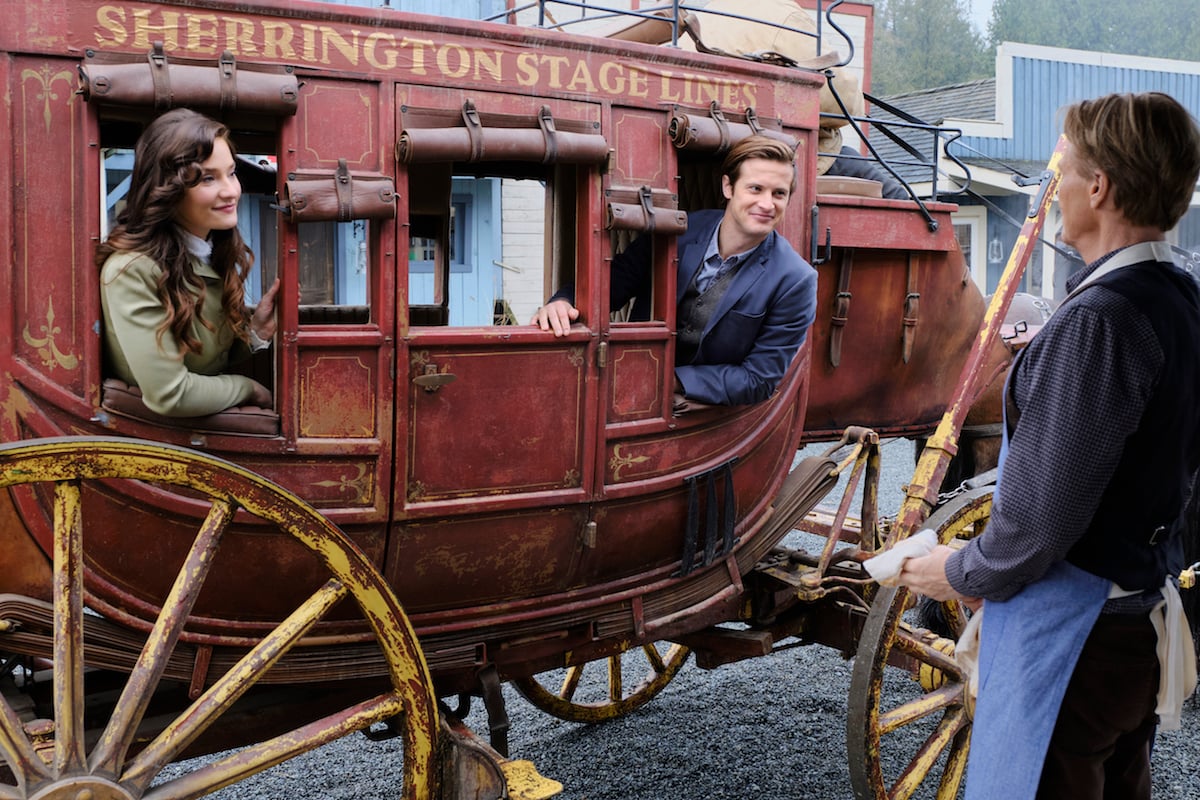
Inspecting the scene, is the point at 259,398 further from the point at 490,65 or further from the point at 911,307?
the point at 911,307

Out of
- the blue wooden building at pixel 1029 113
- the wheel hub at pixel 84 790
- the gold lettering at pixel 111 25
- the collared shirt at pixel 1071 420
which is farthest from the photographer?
the blue wooden building at pixel 1029 113

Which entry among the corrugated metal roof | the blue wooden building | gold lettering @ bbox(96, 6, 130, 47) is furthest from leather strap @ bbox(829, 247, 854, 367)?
the corrugated metal roof

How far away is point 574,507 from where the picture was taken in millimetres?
2867

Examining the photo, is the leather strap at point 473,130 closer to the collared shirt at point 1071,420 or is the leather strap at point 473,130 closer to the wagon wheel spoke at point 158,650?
the wagon wheel spoke at point 158,650

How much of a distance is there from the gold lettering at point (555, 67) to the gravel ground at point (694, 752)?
2.48 m

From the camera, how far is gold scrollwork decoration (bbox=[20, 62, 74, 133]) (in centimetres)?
221

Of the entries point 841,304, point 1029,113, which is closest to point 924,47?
point 1029,113

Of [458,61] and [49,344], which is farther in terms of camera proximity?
[458,61]

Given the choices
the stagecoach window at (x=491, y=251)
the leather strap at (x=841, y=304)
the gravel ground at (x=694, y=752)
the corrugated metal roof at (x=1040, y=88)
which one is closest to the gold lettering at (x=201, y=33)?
the leather strap at (x=841, y=304)

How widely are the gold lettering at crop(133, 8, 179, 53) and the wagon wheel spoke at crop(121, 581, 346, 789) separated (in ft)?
3.83

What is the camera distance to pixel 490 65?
104 inches

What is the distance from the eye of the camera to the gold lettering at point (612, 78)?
9.24 feet

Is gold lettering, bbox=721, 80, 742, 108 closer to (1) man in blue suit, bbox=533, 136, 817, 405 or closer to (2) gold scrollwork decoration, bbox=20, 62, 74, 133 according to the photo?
(1) man in blue suit, bbox=533, 136, 817, 405

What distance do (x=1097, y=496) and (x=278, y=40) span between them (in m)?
1.86
